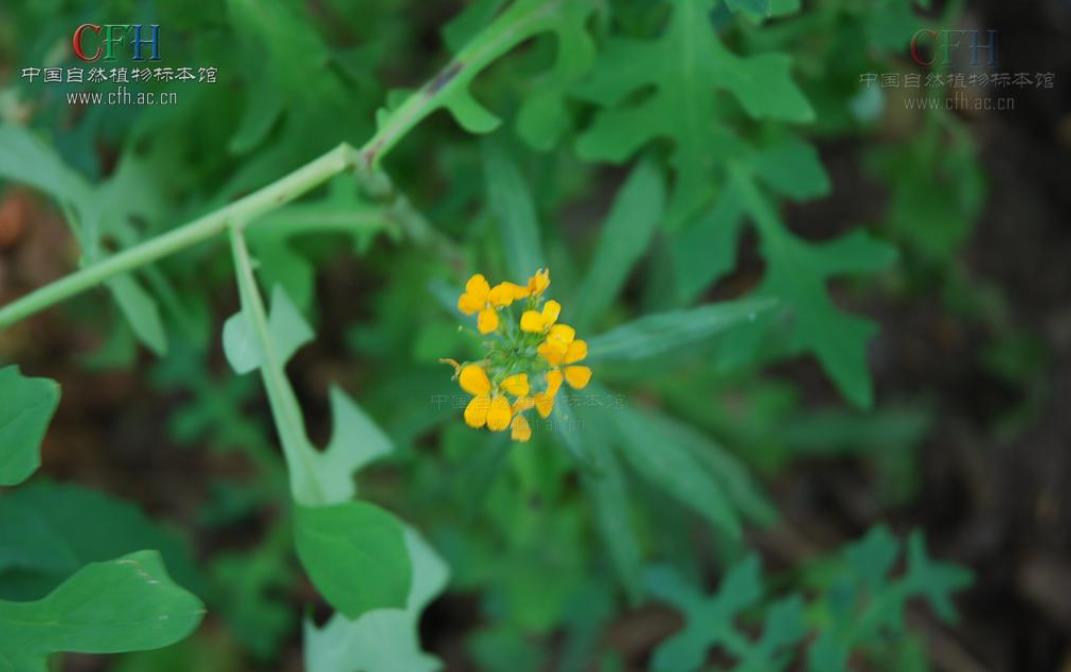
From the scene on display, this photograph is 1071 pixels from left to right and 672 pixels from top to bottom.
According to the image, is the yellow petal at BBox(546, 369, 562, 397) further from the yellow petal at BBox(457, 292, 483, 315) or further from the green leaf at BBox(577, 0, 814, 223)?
the green leaf at BBox(577, 0, 814, 223)

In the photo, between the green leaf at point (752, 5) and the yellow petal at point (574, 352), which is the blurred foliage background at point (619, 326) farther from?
the yellow petal at point (574, 352)

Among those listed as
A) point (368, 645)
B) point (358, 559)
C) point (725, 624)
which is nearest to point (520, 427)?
point (358, 559)

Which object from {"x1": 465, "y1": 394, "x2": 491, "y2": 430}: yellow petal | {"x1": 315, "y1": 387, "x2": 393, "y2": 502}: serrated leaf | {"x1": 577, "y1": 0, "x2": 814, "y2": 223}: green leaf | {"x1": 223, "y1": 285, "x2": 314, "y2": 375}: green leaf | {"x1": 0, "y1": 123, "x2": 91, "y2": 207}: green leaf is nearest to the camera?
{"x1": 465, "y1": 394, "x2": 491, "y2": 430}: yellow petal

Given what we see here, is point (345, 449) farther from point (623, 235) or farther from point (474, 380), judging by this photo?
point (623, 235)

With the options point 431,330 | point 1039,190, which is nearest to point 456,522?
point 431,330

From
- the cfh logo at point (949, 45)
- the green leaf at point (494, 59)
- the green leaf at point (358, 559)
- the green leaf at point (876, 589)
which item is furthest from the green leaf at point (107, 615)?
the cfh logo at point (949, 45)

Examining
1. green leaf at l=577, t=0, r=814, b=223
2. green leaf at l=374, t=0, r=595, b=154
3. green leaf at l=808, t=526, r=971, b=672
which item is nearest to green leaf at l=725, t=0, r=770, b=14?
green leaf at l=577, t=0, r=814, b=223

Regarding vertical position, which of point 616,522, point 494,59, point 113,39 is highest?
point 113,39
